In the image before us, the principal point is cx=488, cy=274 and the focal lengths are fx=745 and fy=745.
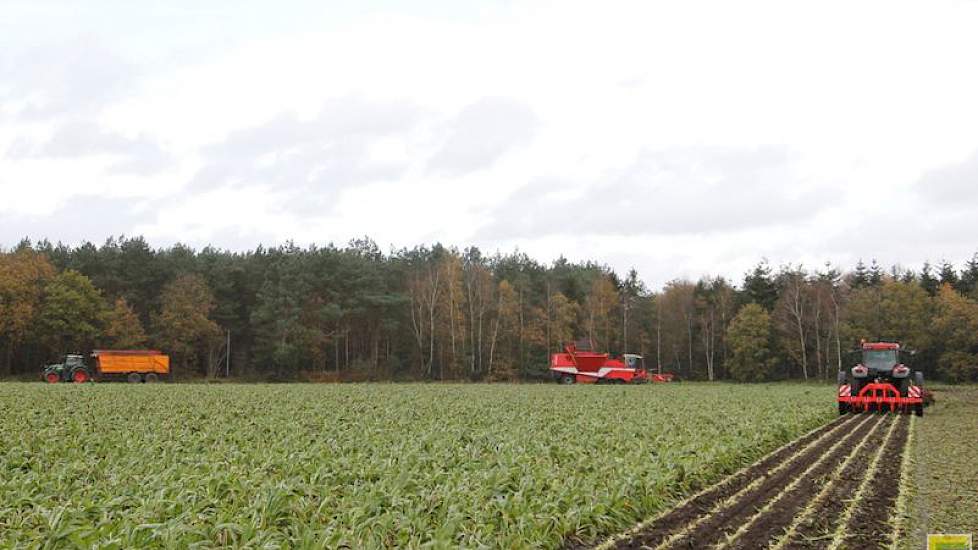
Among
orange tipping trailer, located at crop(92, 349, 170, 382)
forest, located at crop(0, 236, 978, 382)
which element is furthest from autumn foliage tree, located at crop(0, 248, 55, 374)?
orange tipping trailer, located at crop(92, 349, 170, 382)

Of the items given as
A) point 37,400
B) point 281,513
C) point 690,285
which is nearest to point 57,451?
point 281,513

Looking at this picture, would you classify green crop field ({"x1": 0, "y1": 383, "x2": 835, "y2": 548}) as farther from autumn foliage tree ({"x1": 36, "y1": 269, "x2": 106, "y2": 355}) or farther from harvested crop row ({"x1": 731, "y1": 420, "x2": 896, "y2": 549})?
autumn foliage tree ({"x1": 36, "y1": 269, "x2": 106, "y2": 355})

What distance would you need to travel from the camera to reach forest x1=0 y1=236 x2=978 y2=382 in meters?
61.1

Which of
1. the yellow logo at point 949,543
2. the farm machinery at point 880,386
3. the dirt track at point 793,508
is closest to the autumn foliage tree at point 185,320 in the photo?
the farm machinery at point 880,386

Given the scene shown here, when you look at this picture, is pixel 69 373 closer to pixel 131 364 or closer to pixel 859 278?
pixel 131 364

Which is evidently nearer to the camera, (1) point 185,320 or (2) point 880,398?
(2) point 880,398

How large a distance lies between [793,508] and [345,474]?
629 cm

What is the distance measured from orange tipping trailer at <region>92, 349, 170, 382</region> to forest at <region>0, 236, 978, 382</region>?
10854 millimetres

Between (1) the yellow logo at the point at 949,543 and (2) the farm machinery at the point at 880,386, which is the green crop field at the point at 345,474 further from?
(2) the farm machinery at the point at 880,386

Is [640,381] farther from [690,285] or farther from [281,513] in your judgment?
[281,513]

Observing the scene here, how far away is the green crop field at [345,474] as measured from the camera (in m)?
7.78

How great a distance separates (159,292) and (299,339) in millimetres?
15987

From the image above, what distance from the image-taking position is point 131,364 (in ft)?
164

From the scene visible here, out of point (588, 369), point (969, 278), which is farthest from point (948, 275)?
point (588, 369)
